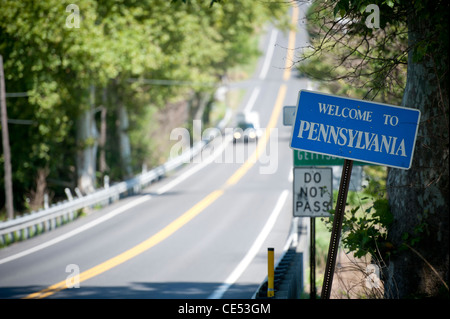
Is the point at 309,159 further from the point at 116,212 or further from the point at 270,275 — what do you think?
the point at 116,212

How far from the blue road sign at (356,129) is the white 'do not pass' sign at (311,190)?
5763 mm

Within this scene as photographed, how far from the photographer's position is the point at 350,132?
5.70 metres

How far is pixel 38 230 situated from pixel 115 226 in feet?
9.38

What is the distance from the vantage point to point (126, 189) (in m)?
31.1

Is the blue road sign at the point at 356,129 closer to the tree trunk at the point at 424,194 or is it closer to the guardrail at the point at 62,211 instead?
the tree trunk at the point at 424,194

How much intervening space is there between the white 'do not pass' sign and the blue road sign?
5.76m

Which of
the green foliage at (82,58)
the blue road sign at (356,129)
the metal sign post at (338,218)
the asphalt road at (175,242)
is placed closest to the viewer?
the blue road sign at (356,129)

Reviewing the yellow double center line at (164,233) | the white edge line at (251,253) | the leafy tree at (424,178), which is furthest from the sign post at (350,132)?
the white edge line at (251,253)

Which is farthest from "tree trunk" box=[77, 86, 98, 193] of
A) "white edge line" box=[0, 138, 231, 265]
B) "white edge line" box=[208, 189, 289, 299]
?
"white edge line" box=[208, 189, 289, 299]

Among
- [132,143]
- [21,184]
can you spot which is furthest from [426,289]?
[132,143]

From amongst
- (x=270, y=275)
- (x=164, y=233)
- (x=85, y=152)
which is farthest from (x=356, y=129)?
(x=85, y=152)

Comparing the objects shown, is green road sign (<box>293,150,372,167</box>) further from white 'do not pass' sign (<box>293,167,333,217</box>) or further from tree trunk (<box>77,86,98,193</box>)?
tree trunk (<box>77,86,98,193</box>)

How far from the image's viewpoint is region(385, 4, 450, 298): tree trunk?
7.27 meters

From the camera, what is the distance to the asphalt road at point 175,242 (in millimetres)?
15242
